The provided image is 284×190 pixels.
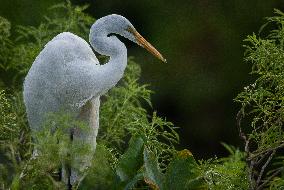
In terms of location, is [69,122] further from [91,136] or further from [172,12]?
[172,12]

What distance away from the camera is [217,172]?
4301mm

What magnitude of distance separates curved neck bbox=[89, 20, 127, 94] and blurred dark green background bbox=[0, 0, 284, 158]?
4.07m

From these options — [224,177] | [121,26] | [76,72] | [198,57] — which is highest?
[121,26]

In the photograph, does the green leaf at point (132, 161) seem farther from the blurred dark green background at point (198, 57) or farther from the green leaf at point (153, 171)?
the blurred dark green background at point (198, 57)

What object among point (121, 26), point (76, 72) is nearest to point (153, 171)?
point (76, 72)

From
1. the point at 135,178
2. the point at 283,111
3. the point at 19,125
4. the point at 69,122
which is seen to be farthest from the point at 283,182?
the point at 19,125

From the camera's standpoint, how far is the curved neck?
14.5 feet

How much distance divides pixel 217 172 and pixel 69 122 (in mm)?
621

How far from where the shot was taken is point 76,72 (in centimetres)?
438

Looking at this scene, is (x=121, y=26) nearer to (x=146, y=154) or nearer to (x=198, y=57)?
(x=146, y=154)

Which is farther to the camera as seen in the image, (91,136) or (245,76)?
(245,76)

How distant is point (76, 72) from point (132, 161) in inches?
16.1

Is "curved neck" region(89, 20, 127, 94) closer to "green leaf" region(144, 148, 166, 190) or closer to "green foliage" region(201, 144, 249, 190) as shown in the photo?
"green leaf" region(144, 148, 166, 190)

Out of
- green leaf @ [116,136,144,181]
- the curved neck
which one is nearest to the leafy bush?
green leaf @ [116,136,144,181]
